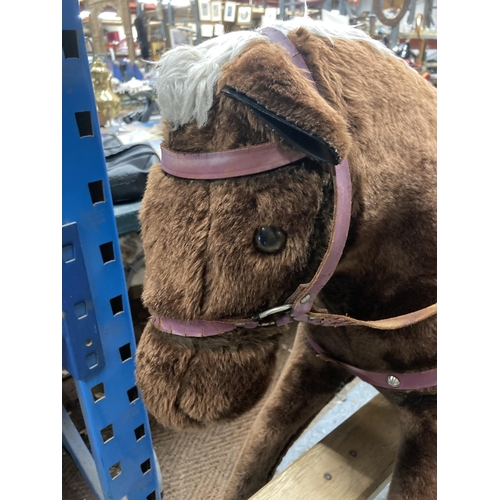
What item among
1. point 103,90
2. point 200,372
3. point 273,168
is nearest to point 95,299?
point 200,372

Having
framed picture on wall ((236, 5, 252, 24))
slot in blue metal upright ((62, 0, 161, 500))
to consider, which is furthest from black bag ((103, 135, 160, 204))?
framed picture on wall ((236, 5, 252, 24))

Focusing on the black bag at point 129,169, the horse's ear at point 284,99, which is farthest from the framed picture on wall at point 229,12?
the horse's ear at point 284,99

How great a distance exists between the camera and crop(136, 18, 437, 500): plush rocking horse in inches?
13.5

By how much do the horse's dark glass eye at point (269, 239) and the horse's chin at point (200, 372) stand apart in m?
0.09

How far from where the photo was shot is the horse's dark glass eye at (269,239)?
0.36 metres

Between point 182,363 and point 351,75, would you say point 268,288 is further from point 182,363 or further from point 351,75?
point 351,75

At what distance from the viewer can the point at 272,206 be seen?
13.8 inches

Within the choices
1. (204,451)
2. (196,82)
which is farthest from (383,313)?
(204,451)

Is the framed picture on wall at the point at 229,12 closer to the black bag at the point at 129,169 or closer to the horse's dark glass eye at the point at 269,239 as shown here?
the black bag at the point at 129,169

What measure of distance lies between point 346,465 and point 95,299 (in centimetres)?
45

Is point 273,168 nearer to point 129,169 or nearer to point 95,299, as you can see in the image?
point 95,299

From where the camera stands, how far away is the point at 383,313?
50cm
